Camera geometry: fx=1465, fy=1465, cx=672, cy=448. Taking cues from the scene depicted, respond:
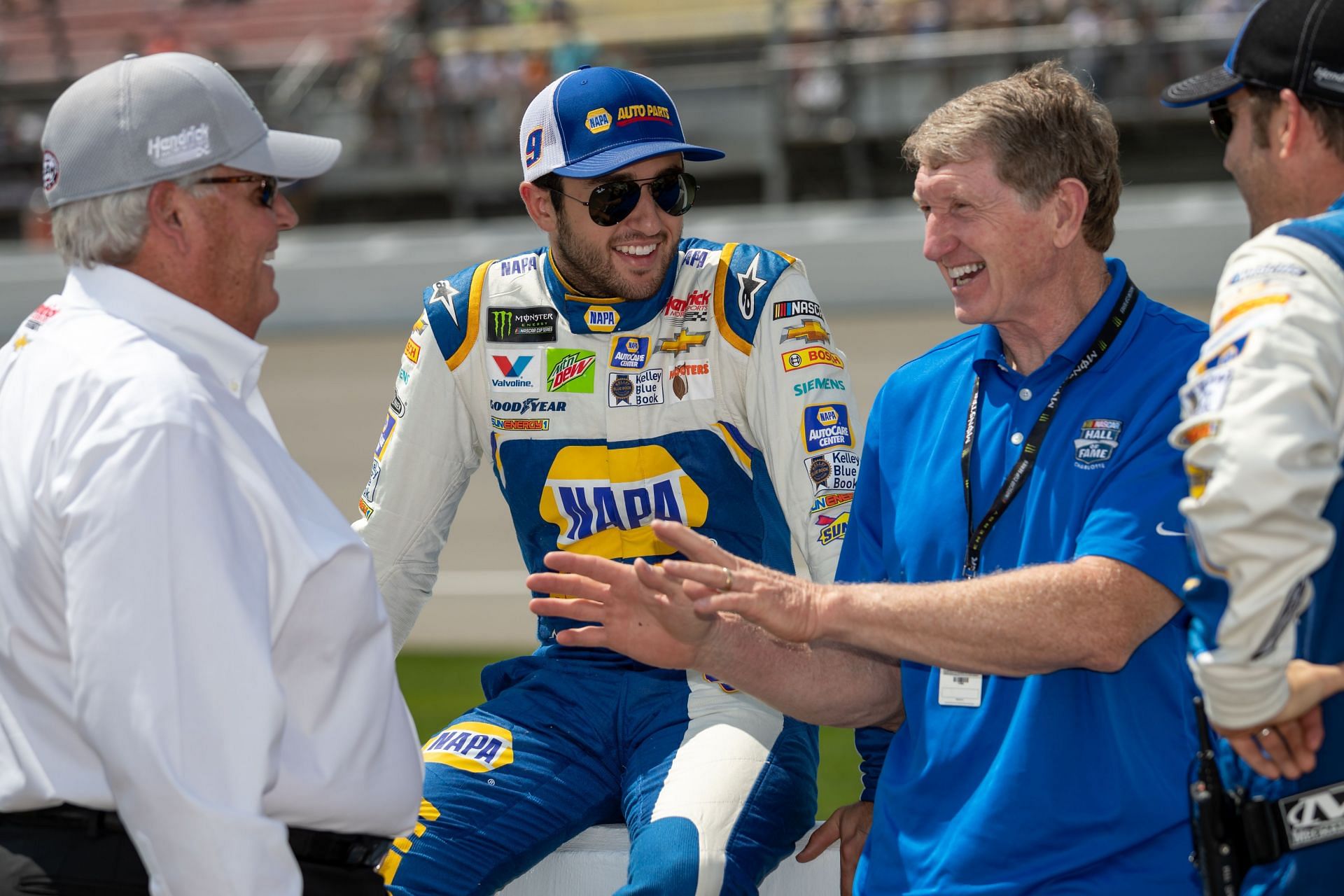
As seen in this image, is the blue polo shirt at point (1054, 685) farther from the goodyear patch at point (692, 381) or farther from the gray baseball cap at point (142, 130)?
the gray baseball cap at point (142, 130)

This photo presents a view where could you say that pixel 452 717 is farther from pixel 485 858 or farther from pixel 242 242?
pixel 242 242

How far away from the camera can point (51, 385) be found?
212cm

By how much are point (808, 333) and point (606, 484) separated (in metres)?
0.58

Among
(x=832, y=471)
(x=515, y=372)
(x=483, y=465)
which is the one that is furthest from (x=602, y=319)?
(x=483, y=465)

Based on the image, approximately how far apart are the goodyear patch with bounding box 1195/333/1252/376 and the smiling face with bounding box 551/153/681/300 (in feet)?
5.60

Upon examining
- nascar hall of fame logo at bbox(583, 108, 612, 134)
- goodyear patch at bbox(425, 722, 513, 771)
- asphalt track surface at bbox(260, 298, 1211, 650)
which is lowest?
asphalt track surface at bbox(260, 298, 1211, 650)

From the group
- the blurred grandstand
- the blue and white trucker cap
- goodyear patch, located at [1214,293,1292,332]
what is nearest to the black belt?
goodyear patch, located at [1214,293,1292,332]

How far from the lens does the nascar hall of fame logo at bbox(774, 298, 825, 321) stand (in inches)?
134

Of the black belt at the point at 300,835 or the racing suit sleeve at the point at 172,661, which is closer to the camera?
the racing suit sleeve at the point at 172,661

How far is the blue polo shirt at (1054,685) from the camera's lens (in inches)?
91.7

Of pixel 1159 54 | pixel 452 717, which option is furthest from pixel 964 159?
pixel 1159 54

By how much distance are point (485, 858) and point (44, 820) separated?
100 centimetres

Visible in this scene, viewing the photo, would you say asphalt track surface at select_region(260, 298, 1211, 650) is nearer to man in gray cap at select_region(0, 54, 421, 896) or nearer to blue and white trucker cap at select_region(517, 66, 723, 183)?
blue and white trucker cap at select_region(517, 66, 723, 183)

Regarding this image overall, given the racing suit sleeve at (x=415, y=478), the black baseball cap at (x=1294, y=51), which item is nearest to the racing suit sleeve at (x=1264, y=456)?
the black baseball cap at (x=1294, y=51)
